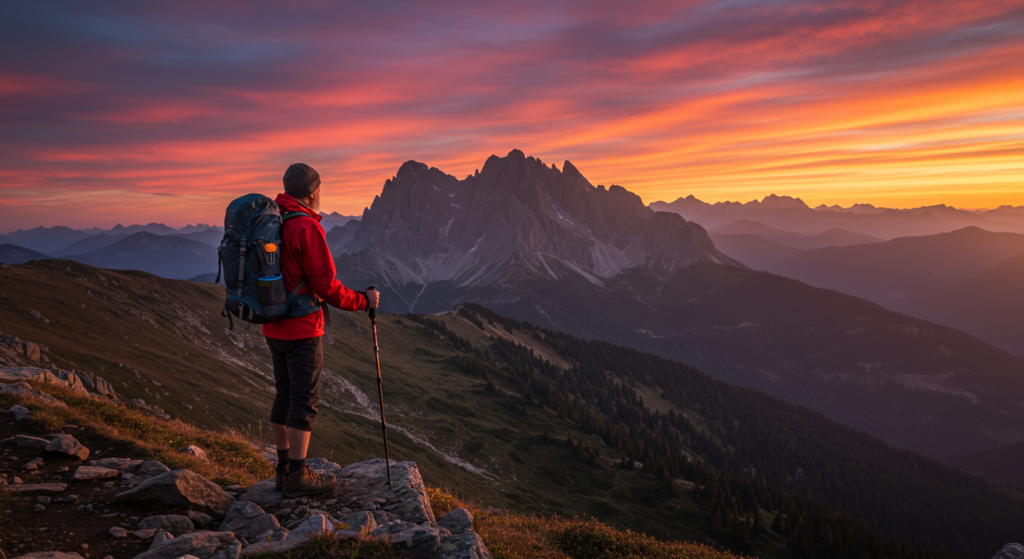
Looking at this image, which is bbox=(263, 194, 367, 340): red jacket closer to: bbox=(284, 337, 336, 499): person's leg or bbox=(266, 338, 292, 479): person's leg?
bbox=(284, 337, 336, 499): person's leg

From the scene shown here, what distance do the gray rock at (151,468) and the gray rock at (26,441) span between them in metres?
2.18

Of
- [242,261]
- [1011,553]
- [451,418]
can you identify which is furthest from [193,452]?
[451,418]

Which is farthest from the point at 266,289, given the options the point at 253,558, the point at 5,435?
the point at 5,435

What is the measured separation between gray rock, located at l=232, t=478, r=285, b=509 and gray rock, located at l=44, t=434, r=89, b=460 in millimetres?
3549

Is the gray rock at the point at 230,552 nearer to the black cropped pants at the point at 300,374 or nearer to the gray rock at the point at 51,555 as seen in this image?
the gray rock at the point at 51,555

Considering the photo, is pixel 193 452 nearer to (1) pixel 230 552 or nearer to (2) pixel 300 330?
(2) pixel 300 330

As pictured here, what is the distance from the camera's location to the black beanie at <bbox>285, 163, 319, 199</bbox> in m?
9.34

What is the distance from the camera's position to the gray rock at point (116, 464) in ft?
31.3

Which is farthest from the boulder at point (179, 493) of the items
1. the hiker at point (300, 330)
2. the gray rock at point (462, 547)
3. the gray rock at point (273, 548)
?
the gray rock at point (462, 547)

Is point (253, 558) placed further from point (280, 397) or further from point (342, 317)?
point (342, 317)

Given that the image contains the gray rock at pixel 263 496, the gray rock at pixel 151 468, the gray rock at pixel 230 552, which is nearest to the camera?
the gray rock at pixel 230 552

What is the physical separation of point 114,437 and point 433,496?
790 centimetres

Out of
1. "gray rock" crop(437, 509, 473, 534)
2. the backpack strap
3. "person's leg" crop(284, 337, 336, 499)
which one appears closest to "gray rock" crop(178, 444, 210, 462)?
"person's leg" crop(284, 337, 336, 499)

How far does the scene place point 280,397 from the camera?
9477 millimetres
